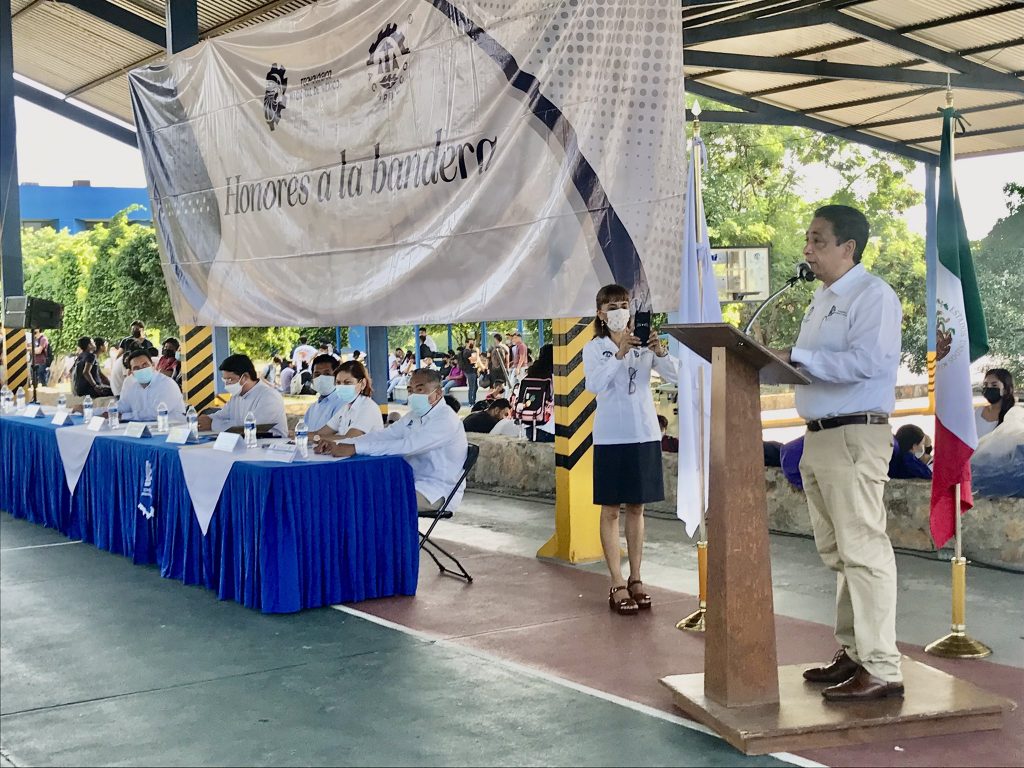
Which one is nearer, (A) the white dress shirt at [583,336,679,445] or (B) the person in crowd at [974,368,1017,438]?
(A) the white dress shirt at [583,336,679,445]

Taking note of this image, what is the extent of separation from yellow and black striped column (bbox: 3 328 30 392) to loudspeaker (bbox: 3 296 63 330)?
4.83ft

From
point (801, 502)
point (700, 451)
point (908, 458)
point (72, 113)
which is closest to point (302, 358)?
point (72, 113)

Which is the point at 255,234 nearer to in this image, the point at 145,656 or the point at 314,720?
the point at 145,656

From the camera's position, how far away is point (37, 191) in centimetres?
4169

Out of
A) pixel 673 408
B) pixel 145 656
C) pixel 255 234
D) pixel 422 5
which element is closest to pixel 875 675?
pixel 145 656

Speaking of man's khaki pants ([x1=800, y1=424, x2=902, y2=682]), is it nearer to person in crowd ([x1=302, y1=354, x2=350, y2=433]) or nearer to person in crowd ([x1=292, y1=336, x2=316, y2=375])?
person in crowd ([x1=302, y1=354, x2=350, y2=433])

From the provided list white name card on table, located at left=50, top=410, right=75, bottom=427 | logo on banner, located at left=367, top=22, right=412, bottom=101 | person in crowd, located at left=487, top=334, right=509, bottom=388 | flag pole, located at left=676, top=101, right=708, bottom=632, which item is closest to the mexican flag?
flag pole, located at left=676, top=101, right=708, bottom=632

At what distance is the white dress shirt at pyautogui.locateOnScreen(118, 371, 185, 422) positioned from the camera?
919 cm

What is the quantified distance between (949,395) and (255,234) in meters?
5.00

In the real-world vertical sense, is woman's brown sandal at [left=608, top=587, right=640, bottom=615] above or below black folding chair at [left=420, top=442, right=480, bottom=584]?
below

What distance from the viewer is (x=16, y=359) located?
51.3ft

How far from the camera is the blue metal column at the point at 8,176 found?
1405cm

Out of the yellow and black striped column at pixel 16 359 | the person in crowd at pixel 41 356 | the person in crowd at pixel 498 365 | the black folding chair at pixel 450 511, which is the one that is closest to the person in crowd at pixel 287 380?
the person in crowd at pixel 498 365

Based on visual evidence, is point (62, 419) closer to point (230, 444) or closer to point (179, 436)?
point (179, 436)
